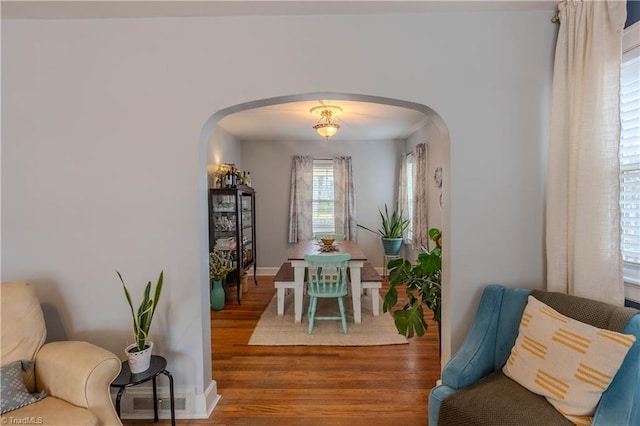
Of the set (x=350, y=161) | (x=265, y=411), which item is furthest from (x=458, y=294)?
(x=350, y=161)

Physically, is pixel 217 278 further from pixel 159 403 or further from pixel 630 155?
pixel 630 155

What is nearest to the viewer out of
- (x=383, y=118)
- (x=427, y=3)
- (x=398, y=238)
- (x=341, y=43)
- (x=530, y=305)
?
(x=530, y=305)

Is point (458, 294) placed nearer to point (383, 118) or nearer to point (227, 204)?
point (383, 118)

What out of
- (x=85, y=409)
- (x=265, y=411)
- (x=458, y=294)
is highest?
(x=458, y=294)

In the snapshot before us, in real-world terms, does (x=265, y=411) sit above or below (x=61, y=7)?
below

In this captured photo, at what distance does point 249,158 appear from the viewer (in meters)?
5.78

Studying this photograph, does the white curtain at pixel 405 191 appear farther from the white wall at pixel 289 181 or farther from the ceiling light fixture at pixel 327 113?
the ceiling light fixture at pixel 327 113

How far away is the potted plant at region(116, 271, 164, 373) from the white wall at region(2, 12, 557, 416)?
16cm

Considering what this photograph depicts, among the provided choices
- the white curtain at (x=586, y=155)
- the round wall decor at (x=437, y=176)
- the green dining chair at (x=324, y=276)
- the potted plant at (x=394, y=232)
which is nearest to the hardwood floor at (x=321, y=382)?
the green dining chair at (x=324, y=276)

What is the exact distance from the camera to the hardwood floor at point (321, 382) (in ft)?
6.56

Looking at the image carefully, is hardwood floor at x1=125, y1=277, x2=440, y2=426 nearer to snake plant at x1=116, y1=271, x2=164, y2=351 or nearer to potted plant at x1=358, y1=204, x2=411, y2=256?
snake plant at x1=116, y1=271, x2=164, y2=351

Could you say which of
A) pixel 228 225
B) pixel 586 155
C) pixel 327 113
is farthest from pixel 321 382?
pixel 327 113

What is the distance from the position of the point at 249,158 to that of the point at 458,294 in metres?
4.65

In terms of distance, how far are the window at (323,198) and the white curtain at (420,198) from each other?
5.32 feet
